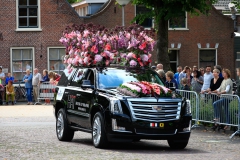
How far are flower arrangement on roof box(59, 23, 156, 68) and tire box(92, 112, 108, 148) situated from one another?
2.21 metres

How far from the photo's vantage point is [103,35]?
17.8m

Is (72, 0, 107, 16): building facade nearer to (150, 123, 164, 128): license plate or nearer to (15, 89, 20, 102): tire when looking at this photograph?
(15, 89, 20, 102): tire

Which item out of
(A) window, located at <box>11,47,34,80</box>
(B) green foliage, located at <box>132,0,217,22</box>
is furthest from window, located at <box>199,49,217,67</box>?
(B) green foliage, located at <box>132,0,217,22</box>

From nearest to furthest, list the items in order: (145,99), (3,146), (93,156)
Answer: (93,156) → (145,99) → (3,146)

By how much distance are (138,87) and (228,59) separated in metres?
32.5

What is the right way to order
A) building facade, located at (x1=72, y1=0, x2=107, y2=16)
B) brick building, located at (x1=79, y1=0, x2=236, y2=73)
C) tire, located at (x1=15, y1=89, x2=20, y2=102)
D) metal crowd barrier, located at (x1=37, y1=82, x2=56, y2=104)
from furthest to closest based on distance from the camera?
building facade, located at (x1=72, y1=0, x2=107, y2=16)
brick building, located at (x1=79, y1=0, x2=236, y2=73)
tire, located at (x1=15, y1=89, x2=20, y2=102)
metal crowd barrier, located at (x1=37, y1=82, x2=56, y2=104)

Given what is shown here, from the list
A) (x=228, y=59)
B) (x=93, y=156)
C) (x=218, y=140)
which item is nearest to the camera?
(x=93, y=156)

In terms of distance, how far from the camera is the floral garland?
15.0 m

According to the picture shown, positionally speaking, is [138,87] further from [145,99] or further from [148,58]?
[148,58]

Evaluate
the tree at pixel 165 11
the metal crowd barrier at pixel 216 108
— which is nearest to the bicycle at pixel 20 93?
the tree at pixel 165 11

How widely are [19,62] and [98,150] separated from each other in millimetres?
Answer: 28661

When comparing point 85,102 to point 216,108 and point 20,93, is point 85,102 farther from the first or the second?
point 20,93

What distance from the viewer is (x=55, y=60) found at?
43.3 m

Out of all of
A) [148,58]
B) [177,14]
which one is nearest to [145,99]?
[148,58]
